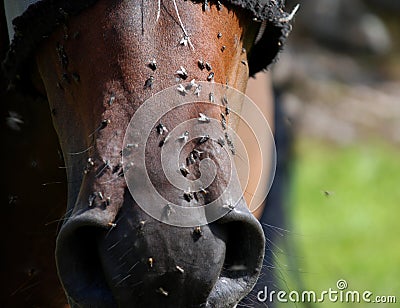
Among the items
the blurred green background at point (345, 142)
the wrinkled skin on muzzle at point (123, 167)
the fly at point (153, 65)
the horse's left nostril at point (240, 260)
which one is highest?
the fly at point (153, 65)

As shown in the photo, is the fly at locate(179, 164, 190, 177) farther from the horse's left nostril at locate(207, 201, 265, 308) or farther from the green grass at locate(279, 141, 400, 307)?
the green grass at locate(279, 141, 400, 307)

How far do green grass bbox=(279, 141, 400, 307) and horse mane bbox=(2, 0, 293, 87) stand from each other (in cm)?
181

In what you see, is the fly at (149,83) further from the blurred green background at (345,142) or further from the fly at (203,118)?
the blurred green background at (345,142)

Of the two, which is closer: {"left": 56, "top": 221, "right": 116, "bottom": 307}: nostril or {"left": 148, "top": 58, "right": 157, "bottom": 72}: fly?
{"left": 56, "top": 221, "right": 116, "bottom": 307}: nostril

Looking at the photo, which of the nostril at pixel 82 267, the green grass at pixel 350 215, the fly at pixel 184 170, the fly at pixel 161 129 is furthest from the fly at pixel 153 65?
the green grass at pixel 350 215

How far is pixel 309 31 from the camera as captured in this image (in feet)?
39.1

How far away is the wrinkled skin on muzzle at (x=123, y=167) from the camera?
1.85 meters

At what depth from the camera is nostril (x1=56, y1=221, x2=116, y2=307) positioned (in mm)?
1873

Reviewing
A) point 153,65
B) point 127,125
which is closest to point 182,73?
point 153,65

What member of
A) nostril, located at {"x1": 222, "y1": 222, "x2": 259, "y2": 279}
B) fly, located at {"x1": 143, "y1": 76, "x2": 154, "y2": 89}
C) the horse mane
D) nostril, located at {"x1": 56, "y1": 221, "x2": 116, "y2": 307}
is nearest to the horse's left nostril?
nostril, located at {"x1": 222, "y1": 222, "x2": 259, "y2": 279}

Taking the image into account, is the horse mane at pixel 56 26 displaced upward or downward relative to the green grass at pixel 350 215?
upward

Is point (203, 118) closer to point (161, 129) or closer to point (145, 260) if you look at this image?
point (161, 129)

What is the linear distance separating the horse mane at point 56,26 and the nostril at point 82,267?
0.58 meters

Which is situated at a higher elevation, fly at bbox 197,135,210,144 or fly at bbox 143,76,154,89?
fly at bbox 143,76,154,89
